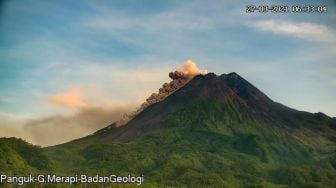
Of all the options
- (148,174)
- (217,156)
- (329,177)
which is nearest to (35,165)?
(148,174)

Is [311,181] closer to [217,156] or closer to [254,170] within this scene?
[254,170]

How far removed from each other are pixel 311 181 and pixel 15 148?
82.1 metres

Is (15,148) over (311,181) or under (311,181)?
over

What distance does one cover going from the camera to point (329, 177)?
173 metres

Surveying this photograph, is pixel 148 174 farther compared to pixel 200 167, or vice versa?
pixel 200 167

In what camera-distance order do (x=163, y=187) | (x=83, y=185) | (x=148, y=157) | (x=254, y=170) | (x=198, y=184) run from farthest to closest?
(x=148, y=157), (x=254, y=170), (x=198, y=184), (x=163, y=187), (x=83, y=185)

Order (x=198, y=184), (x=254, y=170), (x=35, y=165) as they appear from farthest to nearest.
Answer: (x=254, y=170) < (x=35, y=165) < (x=198, y=184)

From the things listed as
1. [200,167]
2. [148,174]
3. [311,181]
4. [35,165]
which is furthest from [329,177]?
[35,165]

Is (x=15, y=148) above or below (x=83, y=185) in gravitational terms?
above

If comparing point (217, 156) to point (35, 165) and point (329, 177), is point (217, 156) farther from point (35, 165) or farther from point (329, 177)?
point (35, 165)

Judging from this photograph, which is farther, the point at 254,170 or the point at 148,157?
the point at 148,157

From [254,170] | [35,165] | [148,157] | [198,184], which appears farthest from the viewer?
[148,157]

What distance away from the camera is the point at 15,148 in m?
173

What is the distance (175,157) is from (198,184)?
35.2m
